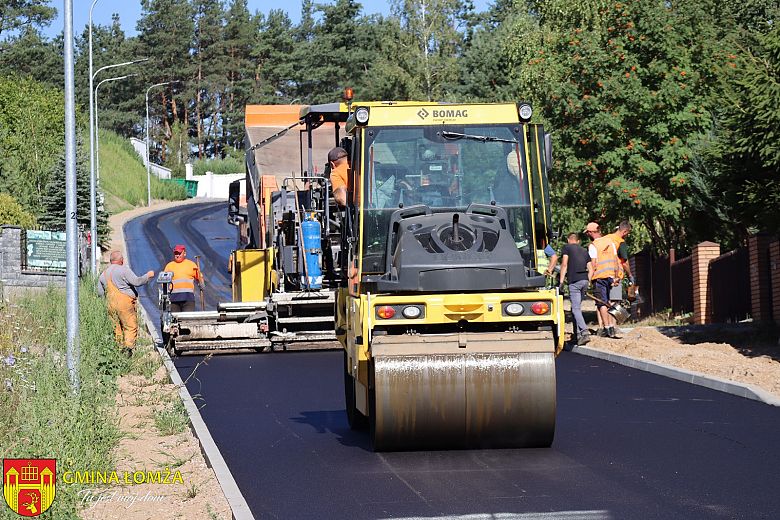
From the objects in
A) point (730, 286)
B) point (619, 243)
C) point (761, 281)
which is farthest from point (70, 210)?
point (730, 286)

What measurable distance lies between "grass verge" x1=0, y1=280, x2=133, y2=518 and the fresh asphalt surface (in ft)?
3.45

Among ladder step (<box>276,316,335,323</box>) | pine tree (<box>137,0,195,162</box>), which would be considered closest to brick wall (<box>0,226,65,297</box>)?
ladder step (<box>276,316,335,323</box>)

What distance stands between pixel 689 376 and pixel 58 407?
778 centimetres

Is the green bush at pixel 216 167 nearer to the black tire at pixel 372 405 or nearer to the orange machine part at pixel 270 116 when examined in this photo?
the orange machine part at pixel 270 116

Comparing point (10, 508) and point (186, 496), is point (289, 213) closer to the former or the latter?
point (186, 496)

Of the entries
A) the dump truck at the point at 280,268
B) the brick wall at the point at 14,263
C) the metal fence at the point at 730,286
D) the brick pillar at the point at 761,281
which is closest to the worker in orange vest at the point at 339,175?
the dump truck at the point at 280,268

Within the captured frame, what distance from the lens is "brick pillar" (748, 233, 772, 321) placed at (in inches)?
792

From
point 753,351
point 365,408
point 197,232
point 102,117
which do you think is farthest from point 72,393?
point 102,117

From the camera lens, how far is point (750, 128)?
1705 cm

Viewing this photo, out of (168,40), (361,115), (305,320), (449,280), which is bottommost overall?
(305,320)

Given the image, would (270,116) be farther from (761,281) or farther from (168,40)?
(168,40)

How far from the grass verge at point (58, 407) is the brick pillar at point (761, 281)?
1021cm

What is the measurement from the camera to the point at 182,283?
71.3 feet

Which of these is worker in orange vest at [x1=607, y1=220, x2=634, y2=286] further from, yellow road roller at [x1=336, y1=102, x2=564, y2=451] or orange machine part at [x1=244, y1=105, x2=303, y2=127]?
yellow road roller at [x1=336, y1=102, x2=564, y2=451]
